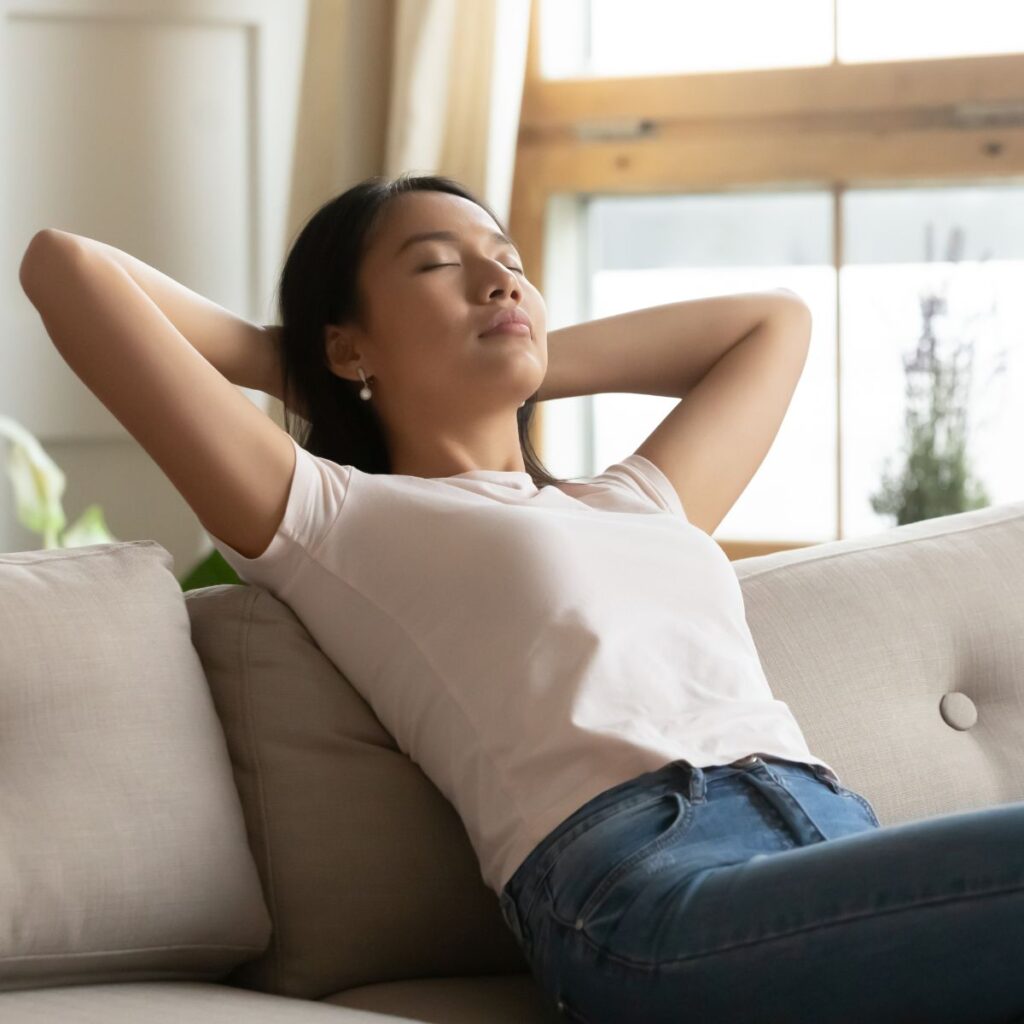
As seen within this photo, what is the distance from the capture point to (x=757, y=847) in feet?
Answer: 4.27

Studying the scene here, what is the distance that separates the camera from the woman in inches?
44.9

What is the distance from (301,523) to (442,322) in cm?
31

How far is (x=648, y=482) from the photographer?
1695 millimetres

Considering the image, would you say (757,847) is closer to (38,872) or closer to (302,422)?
(38,872)

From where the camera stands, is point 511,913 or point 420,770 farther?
point 420,770

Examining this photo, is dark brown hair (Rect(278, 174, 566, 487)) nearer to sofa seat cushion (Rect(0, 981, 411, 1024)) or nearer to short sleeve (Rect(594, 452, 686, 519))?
short sleeve (Rect(594, 452, 686, 519))

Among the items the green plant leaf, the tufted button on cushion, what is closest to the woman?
the tufted button on cushion

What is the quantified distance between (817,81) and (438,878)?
2.00 meters

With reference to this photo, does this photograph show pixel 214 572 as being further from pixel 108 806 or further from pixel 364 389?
pixel 108 806

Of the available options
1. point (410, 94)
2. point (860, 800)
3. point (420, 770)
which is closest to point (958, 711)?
point (860, 800)

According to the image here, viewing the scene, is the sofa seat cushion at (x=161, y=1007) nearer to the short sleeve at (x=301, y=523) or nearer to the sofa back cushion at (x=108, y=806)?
the sofa back cushion at (x=108, y=806)

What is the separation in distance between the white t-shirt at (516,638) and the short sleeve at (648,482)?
118 mm

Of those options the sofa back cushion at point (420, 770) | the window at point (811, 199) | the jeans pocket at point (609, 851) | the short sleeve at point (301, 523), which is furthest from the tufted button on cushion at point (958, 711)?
the window at point (811, 199)

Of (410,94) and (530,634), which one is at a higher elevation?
(410,94)
